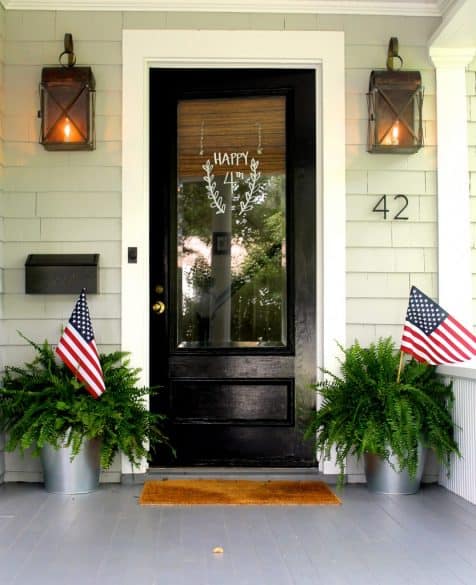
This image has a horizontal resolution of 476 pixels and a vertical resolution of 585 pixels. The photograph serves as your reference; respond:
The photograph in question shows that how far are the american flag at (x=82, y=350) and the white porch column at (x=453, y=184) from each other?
1.89m

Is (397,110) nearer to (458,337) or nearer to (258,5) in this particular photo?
(258,5)

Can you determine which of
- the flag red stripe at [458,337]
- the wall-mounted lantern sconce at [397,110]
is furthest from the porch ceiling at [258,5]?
the flag red stripe at [458,337]

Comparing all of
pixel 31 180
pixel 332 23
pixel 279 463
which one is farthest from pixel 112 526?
pixel 332 23

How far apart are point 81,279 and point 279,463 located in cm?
148

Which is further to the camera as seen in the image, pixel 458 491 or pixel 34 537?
pixel 458 491

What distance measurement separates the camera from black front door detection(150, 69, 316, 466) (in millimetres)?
4312

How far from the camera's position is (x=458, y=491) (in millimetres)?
3895

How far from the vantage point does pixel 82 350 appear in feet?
12.5

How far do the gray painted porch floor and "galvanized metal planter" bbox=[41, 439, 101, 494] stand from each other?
0.07 m

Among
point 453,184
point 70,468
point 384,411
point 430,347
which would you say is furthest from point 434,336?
point 70,468

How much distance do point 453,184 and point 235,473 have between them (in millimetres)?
1982

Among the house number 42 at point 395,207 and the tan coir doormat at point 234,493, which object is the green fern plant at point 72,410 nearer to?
the tan coir doormat at point 234,493

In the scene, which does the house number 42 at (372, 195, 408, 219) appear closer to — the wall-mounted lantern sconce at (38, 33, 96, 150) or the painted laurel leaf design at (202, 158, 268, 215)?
the painted laurel leaf design at (202, 158, 268, 215)

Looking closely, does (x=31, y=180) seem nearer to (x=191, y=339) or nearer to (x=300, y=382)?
(x=191, y=339)
